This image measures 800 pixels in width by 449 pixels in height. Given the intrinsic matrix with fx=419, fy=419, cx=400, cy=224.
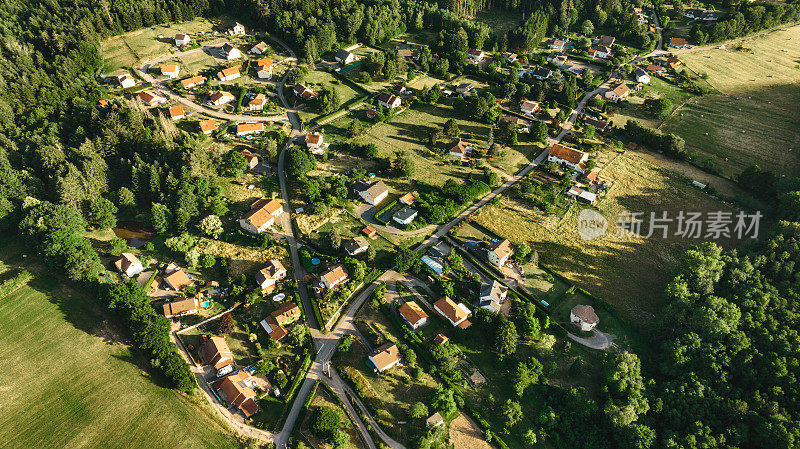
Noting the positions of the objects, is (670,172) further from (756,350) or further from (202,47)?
(202,47)

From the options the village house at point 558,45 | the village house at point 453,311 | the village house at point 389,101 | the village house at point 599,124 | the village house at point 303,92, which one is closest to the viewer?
the village house at point 453,311

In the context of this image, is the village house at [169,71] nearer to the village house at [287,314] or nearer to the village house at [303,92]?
the village house at [303,92]

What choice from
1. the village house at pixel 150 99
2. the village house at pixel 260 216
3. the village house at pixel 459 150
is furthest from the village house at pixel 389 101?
the village house at pixel 150 99

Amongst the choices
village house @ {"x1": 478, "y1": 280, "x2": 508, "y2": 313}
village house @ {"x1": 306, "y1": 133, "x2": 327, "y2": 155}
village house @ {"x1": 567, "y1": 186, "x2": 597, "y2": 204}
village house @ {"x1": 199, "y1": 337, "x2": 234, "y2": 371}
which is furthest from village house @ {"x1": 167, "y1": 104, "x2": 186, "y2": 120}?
A: village house @ {"x1": 567, "y1": 186, "x2": 597, "y2": 204}

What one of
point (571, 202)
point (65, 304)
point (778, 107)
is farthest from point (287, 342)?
point (778, 107)

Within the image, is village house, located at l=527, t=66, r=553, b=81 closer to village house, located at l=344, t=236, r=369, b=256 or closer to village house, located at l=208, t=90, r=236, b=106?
village house, located at l=344, t=236, r=369, b=256

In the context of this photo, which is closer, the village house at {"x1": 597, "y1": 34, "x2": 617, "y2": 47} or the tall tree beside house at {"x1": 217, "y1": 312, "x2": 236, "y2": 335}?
the tall tree beside house at {"x1": 217, "y1": 312, "x2": 236, "y2": 335}

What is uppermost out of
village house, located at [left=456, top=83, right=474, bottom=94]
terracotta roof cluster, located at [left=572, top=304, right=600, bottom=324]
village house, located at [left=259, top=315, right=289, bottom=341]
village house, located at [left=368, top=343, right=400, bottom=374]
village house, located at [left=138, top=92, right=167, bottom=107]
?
village house, located at [left=138, top=92, right=167, bottom=107]
